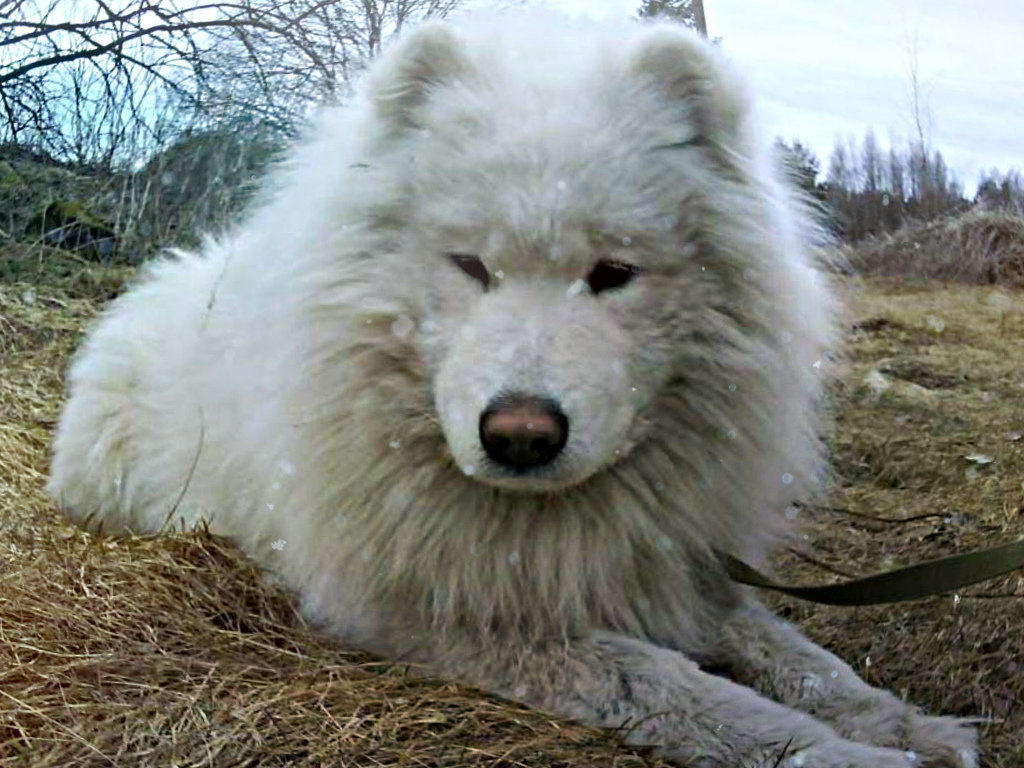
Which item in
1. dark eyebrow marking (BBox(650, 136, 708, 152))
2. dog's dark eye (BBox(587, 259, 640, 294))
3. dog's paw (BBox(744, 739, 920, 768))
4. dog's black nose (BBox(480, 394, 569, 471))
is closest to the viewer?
dog's black nose (BBox(480, 394, 569, 471))

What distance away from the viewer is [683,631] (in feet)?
9.73

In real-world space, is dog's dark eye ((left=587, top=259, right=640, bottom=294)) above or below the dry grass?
below

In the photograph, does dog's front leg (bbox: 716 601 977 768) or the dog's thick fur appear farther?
dog's front leg (bbox: 716 601 977 768)

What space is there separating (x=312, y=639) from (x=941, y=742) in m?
1.54

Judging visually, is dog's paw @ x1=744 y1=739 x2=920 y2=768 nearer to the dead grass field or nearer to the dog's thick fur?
the dog's thick fur

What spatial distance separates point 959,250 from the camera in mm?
5328

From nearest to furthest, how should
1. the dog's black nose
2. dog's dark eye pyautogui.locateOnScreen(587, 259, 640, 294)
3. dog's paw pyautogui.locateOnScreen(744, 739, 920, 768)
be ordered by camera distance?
1. the dog's black nose
2. dog's paw pyautogui.locateOnScreen(744, 739, 920, 768)
3. dog's dark eye pyautogui.locateOnScreen(587, 259, 640, 294)

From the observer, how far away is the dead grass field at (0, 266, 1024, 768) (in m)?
2.44

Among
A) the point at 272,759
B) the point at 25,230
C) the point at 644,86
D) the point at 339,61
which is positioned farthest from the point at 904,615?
the point at 25,230

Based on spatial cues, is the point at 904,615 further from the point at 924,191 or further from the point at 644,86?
the point at 924,191

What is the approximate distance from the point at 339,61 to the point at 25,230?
1883mm

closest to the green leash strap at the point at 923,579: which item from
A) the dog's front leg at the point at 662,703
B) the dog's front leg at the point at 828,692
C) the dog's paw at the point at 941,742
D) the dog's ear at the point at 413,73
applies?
the dog's front leg at the point at 828,692

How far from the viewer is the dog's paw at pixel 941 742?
2.61 metres

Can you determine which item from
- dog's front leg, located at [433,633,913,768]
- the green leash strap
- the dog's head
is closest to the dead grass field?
dog's front leg, located at [433,633,913,768]
